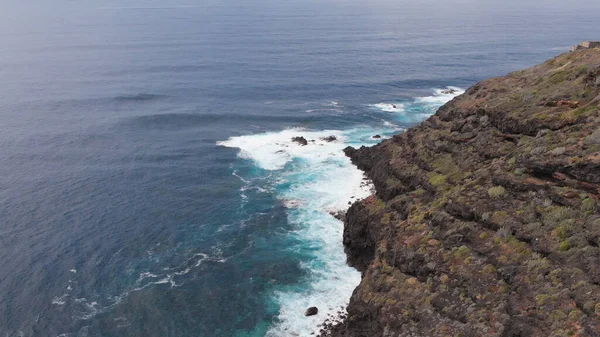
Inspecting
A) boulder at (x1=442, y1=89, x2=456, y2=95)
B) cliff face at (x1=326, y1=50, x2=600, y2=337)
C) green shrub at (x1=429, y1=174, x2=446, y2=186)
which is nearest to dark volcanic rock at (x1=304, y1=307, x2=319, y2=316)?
cliff face at (x1=326, y1=50, x2=600, y2=337)

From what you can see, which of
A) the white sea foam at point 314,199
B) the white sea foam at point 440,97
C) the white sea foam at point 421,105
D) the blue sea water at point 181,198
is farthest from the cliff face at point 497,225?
the white sea foam at point 440,97

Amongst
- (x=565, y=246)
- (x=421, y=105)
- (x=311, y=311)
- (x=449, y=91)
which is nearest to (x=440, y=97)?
(x=449, y=91)

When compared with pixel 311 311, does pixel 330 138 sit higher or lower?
higher

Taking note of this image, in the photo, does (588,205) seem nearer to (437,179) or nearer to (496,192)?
(496,192)

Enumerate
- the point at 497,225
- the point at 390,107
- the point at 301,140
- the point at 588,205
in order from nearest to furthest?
the point at 588,205 → the point at 497,225 → the point at 301,140 → the point at 390,107

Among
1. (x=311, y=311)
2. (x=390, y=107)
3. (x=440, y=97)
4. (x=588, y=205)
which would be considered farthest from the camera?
(x=440, y=97)

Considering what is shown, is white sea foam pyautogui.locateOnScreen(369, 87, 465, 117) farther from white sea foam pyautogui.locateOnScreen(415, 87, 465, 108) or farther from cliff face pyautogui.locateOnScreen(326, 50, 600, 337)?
cliff face pyautogui.locateOnScreen(326, 50, 600, 337)

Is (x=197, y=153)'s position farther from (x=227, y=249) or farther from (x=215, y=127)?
(x=227, y=249)
